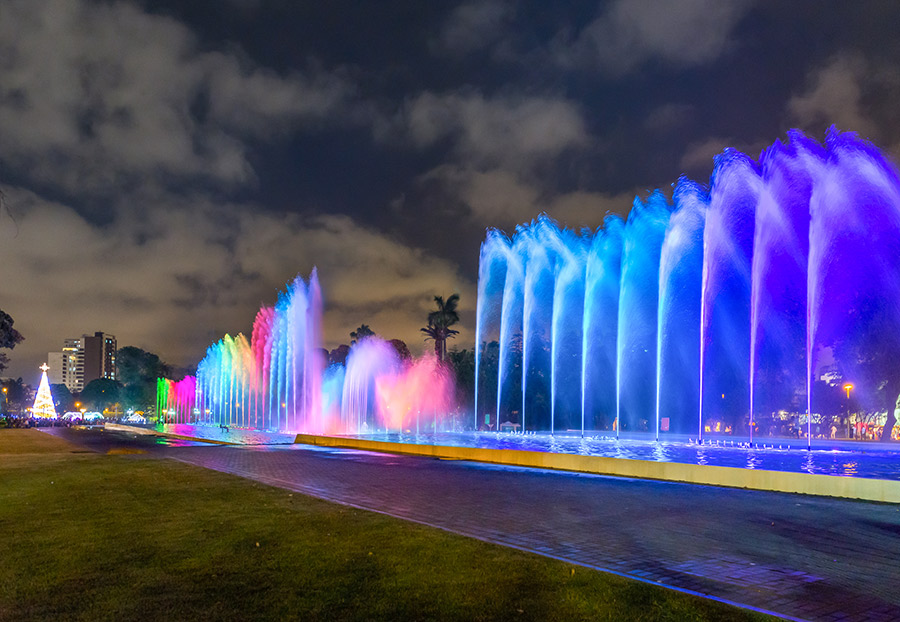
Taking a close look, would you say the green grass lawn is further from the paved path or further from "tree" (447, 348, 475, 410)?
"tree" (447, 348, 475, 410)

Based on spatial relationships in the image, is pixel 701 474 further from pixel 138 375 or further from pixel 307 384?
pixel 138 375

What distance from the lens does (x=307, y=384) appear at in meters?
48.4

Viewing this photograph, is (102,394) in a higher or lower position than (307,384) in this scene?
lower

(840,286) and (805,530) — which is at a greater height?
(840,286)

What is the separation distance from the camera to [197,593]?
19.5 ft

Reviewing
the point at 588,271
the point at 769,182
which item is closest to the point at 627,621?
the point at 769,182

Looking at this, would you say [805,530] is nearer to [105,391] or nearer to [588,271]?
[588,271]

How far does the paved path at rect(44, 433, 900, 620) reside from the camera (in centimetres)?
644

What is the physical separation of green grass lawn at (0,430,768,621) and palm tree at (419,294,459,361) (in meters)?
68.1

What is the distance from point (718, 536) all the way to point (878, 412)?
49564 millimetres

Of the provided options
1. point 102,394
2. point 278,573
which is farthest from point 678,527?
point 102,394

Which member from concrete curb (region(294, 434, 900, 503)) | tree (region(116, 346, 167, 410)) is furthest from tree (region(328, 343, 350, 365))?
concrete curb (region(294, 434, 900, 503))

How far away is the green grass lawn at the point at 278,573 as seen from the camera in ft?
18.0

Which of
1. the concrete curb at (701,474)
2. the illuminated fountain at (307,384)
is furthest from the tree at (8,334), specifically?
the concrete curb at (701,474)
